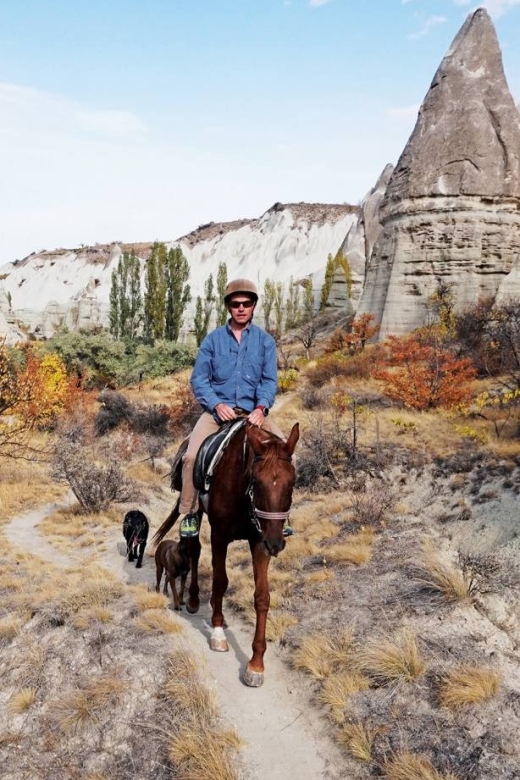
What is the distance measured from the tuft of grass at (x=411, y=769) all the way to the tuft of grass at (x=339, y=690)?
68 centimetres

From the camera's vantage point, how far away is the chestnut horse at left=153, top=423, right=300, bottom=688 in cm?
391

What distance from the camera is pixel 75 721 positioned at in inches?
164

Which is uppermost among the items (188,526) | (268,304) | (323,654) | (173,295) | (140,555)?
Answer: (173,295)

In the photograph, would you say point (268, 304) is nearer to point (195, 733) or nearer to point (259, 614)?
point (259, 614)

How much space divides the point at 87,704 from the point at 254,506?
2289mm

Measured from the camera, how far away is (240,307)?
5434mm

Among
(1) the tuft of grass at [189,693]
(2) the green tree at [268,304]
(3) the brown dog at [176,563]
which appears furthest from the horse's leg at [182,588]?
(2) the green tree at [268,304]

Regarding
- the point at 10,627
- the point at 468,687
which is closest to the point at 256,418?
the point at 468,687

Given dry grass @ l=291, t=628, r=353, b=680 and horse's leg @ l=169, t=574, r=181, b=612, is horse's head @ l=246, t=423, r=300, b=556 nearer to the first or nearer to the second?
dry grass @ l=291, t=628, r=353, b=680

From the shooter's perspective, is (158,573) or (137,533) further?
(137,533)

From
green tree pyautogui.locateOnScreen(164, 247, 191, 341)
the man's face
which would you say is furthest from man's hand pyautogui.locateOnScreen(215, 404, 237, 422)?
green tree pyautogui.locateOnScreen(164, 247, 191, 341)

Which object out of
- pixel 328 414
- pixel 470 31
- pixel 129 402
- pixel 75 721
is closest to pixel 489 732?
pixel 75 721

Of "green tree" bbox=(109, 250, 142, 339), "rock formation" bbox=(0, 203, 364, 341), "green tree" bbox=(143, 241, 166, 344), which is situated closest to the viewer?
"green tree" bbox=(143, 241, 166, 344)

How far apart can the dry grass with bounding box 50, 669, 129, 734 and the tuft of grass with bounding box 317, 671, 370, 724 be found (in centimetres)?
179
